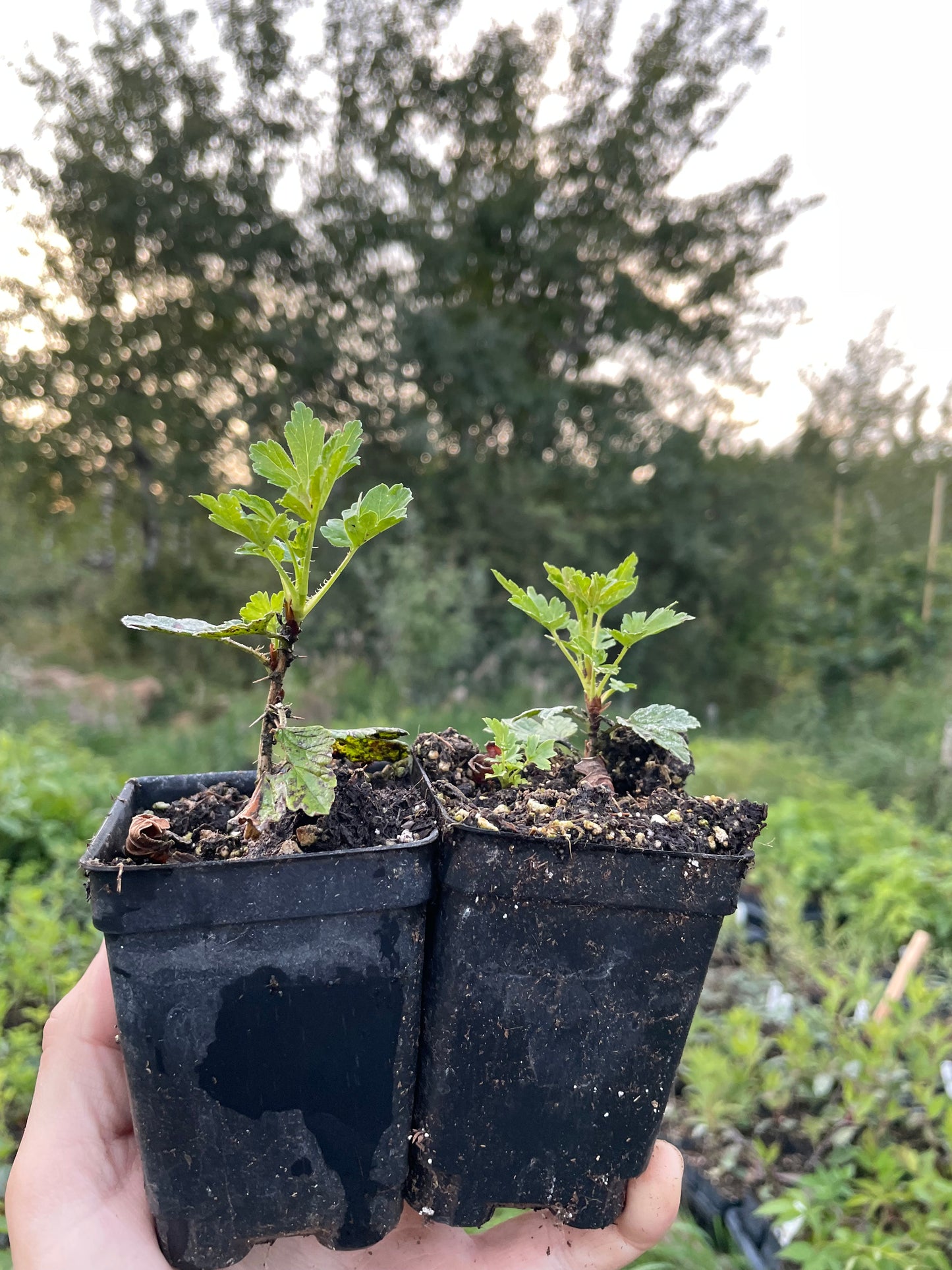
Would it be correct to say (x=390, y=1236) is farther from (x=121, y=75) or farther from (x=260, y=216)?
(x=121, y=75)

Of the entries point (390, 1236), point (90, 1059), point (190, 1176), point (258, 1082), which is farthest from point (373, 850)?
point (390, 1236)

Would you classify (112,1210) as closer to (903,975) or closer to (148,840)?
(148,840)

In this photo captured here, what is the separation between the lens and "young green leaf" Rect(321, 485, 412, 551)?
85cm

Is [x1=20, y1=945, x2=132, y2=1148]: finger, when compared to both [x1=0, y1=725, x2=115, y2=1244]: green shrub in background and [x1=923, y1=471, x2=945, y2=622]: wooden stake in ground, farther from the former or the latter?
[x1=923, y1=471, x2=945, y2=622]: wooden stake in ground

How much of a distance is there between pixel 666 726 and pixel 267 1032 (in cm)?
59

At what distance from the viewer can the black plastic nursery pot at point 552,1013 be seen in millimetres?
826

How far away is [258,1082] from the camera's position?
32.3 inches

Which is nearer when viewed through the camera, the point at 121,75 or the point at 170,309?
the point at 121,75

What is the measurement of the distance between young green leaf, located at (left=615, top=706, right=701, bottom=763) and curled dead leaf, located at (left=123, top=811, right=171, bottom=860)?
0.57m

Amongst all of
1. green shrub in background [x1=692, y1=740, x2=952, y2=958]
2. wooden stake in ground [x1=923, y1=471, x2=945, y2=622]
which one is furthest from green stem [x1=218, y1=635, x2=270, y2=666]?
wooden stake in ground [x1=923, y1=471, x2=945, y2=622]

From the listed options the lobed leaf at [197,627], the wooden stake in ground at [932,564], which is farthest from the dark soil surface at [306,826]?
the wooden stake in ground at [932,564]

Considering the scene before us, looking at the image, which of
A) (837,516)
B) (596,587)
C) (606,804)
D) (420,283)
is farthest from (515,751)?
(837,516)

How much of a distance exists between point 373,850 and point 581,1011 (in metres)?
0.32

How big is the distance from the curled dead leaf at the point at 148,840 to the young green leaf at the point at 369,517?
1.14ft
